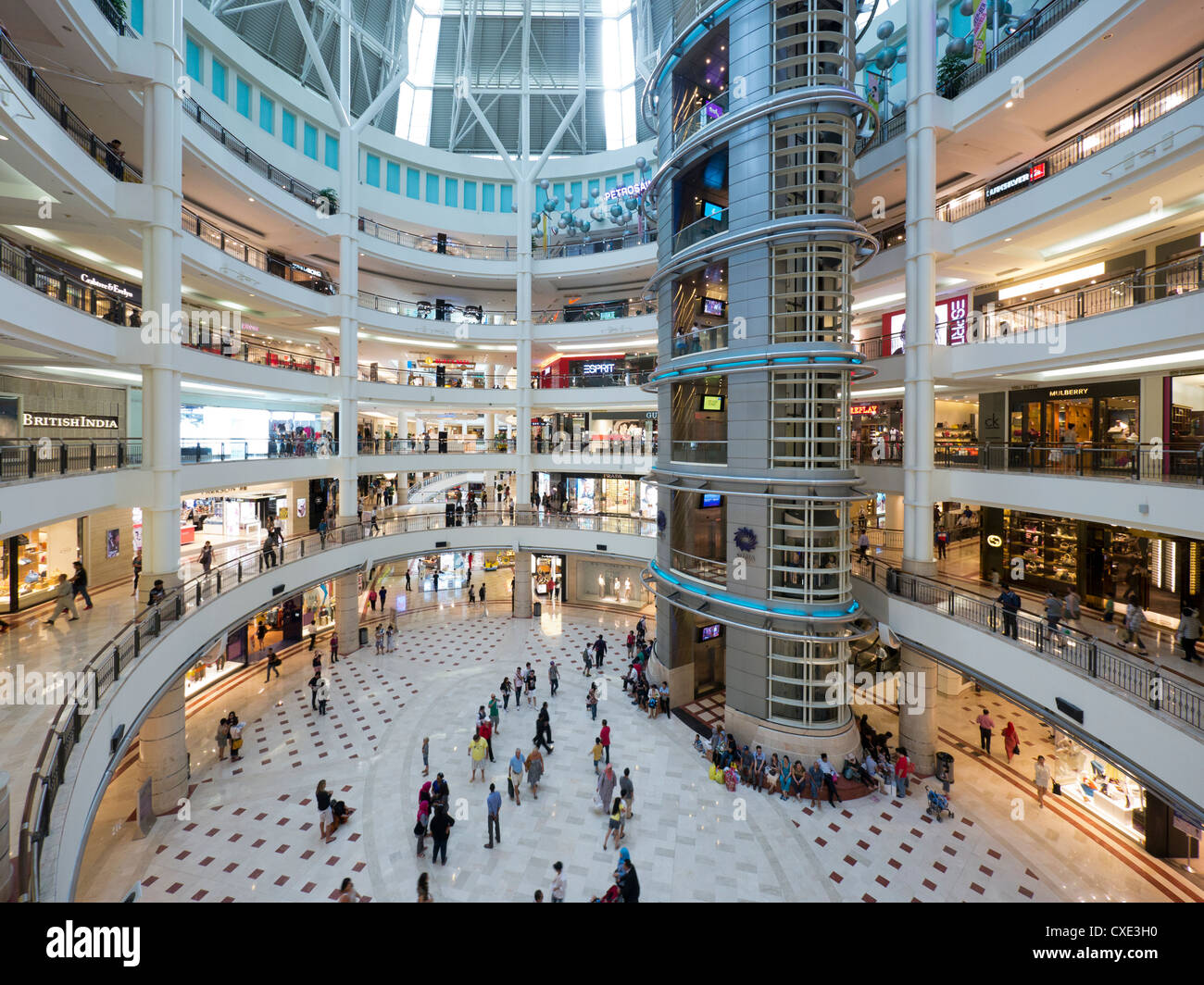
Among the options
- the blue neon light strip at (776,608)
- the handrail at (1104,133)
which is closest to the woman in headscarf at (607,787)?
the blue neon light strip at (776,608)

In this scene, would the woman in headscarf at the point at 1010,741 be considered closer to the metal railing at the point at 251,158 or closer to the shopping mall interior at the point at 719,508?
the shopping mall interior at the point at 719,508

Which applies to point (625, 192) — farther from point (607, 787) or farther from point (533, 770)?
point (607, 787)

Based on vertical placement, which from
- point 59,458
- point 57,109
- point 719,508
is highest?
point 57,109

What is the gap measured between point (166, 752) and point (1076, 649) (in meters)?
20.0

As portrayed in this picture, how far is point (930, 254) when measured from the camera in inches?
537

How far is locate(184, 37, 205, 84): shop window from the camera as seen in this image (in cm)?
1833

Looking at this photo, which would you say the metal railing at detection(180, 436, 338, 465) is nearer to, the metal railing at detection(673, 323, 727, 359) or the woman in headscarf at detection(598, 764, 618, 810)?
the woman in headscarf at detection(598, 764, 618, 810)

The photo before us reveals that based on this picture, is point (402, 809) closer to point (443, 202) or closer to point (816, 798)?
point (816, 798)

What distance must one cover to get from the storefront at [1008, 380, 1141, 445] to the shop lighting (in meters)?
2.96

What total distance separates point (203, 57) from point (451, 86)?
46.2ft

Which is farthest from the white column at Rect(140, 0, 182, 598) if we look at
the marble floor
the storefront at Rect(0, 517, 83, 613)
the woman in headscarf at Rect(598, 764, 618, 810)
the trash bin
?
the trash bin

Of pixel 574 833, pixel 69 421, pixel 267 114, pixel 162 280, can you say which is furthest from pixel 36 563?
pixel 267 114

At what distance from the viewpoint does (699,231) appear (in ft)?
51.8

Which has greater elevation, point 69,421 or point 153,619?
point 69,421
